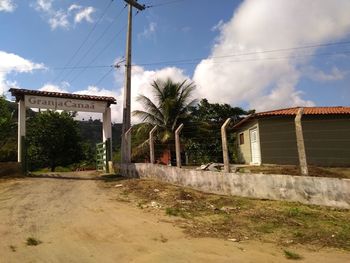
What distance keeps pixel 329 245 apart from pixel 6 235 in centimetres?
517

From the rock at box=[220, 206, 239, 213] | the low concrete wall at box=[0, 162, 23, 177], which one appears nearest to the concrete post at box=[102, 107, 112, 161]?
the low concrete wall at box=[0, 162, 23, 177]

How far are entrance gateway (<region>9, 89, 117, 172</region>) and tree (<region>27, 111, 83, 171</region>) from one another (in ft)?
30.4

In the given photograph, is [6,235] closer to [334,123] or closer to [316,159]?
[316,159]

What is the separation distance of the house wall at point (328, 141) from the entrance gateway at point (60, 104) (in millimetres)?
9551

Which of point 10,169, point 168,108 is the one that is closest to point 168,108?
point 168,108

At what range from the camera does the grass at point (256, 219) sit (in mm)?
5961

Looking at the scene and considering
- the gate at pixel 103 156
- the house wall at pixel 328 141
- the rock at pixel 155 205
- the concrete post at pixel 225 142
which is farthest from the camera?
the gate at pixel 103 156

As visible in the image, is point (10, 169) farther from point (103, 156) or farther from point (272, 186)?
point (272, 186)

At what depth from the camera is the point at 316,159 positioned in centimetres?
1800

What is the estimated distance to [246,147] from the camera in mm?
22266

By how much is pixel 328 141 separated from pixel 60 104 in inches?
522

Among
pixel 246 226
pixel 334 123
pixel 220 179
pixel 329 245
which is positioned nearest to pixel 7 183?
pixel 220 179

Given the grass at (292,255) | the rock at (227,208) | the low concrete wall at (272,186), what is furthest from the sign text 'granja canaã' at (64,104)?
the grass at (292,255)

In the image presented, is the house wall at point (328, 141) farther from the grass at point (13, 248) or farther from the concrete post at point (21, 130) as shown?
the grass at point (13, 248)
